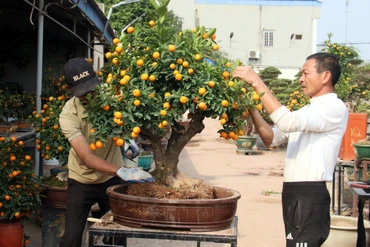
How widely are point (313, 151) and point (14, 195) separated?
275 centimetres

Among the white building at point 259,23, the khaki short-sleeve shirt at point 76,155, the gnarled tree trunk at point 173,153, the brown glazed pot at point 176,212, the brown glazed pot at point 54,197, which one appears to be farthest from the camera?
the white building at point 259,23

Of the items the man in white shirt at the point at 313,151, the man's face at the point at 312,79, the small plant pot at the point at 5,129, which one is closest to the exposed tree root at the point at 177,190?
the man in white shirt at the point at 313,151

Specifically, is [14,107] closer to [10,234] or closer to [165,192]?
[10,234]

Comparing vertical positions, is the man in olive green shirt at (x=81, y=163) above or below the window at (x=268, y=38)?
below

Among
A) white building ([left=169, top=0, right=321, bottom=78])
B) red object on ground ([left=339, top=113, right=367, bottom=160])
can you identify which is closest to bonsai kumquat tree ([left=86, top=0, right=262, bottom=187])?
red object on ground ([left=339, top=113, right=367, bottom=160])

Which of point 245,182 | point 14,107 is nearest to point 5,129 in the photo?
point 14,107

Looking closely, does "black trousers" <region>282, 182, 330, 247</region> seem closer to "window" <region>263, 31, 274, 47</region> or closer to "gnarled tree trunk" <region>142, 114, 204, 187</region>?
"gnarled tree trunk" <region>142, 114, 204, 187</region>

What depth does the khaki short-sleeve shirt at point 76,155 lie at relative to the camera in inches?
138

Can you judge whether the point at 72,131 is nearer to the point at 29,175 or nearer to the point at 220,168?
the point at 29,175

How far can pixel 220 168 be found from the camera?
13211 mm

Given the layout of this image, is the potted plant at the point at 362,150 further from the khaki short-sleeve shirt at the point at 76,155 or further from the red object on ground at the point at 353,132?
the khaki short-sleeve shirt at the point at 76,155

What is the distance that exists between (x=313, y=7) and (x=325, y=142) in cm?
3954

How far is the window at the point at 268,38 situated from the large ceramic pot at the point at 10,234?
123ft

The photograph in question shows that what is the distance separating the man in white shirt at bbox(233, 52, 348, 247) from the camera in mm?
2859
